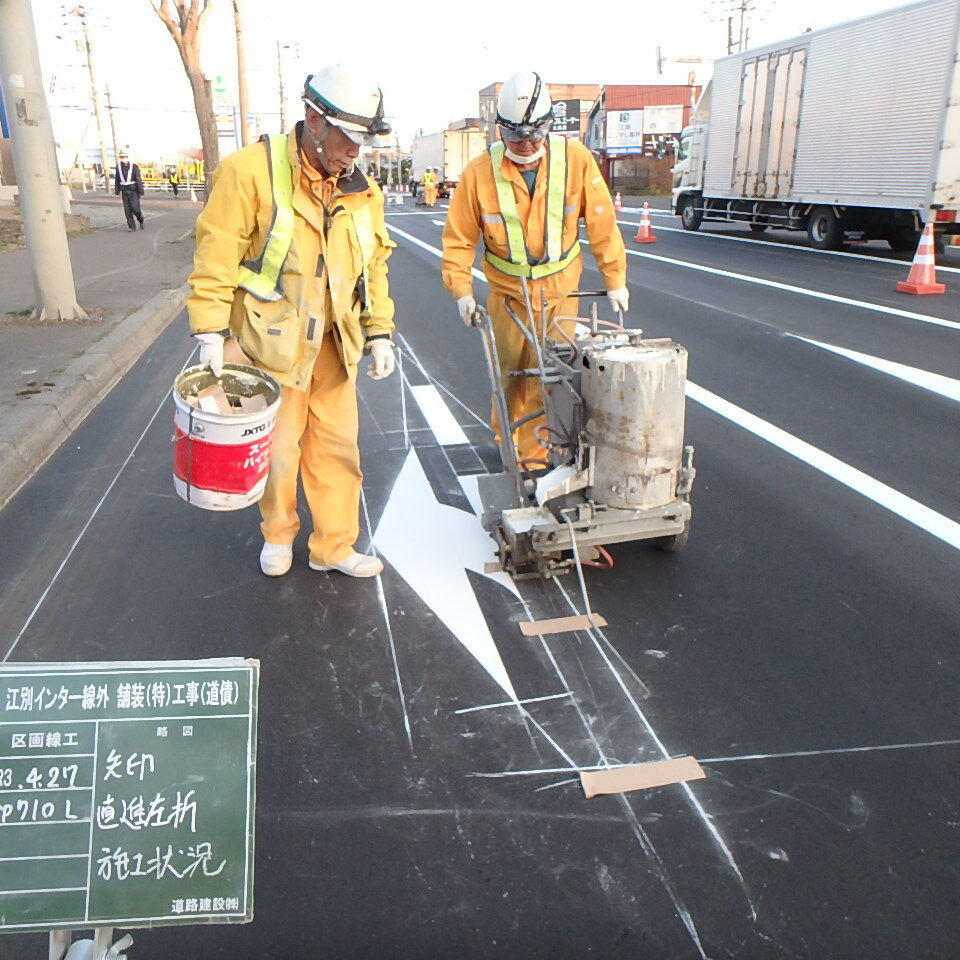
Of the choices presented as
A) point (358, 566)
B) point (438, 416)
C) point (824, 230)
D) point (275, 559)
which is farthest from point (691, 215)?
point (275, 559)

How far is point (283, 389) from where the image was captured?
373cm

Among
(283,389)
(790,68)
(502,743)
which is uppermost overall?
(790,68)

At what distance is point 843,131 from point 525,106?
15.8 metres

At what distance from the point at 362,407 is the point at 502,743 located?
14.3 feet

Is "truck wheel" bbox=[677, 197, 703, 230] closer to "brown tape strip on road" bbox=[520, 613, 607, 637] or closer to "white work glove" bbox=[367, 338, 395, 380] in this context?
"white work glove" bbox=[367, 338, 395, 380]

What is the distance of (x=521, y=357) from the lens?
16.1ft

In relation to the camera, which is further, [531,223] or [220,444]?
[531,223]

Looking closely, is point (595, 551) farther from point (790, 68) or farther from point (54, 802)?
point (790, 68)

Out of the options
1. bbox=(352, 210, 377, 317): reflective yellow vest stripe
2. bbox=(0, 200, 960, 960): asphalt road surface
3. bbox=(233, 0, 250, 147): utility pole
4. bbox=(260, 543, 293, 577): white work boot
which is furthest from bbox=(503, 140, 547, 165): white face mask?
bbox=(233, 0, 250, 147): utility pole

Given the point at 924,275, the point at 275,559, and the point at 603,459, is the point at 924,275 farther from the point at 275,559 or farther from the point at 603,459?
the point at 275,559

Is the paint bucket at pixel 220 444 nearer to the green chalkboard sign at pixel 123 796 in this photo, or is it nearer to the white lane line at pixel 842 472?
the green chalkboard sign at pixel 123 796

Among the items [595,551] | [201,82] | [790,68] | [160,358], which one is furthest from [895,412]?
[201,82]

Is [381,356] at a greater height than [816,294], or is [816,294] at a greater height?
[381,356]

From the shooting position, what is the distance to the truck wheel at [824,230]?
18.1m
